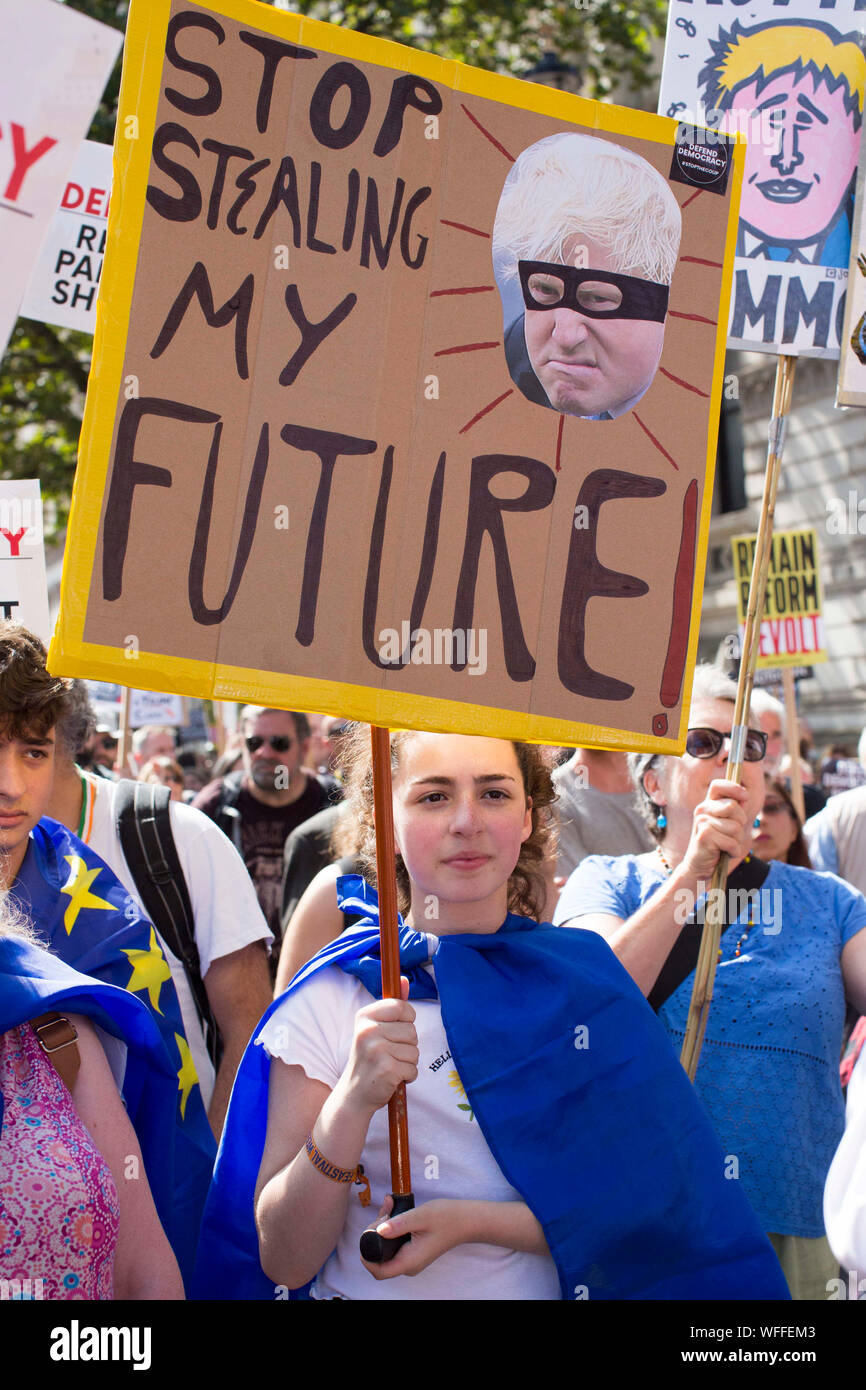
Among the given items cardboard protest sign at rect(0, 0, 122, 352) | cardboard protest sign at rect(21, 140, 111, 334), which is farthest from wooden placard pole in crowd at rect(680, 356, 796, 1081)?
cardboard protest sign at rect(21, 140, 111, 334)

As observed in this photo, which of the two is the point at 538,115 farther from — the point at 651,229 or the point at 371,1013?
the point at 371,1013

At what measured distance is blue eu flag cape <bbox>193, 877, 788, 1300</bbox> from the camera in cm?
213

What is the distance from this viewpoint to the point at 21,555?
11.3ft

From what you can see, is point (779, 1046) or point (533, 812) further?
point (779, 1046)

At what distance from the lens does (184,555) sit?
207cm

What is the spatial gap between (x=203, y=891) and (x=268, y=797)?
7.52ft

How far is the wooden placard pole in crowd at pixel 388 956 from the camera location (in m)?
1.97

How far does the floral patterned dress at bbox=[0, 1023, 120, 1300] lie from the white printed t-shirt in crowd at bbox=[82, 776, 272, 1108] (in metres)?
1.10

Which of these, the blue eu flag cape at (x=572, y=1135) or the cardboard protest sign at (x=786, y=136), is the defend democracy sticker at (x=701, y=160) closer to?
the cardboard protest sign at (x=786, y=136)

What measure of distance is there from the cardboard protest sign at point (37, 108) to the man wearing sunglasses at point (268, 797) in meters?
2.62

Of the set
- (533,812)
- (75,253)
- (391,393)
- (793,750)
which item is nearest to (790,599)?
(793,750)

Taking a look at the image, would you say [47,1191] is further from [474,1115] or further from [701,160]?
[701,160]

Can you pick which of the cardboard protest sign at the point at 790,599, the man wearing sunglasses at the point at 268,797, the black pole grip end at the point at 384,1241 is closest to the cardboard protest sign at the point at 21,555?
the black pole grip end at the point at 384,1241

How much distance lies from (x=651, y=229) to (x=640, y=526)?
0.51 metres
